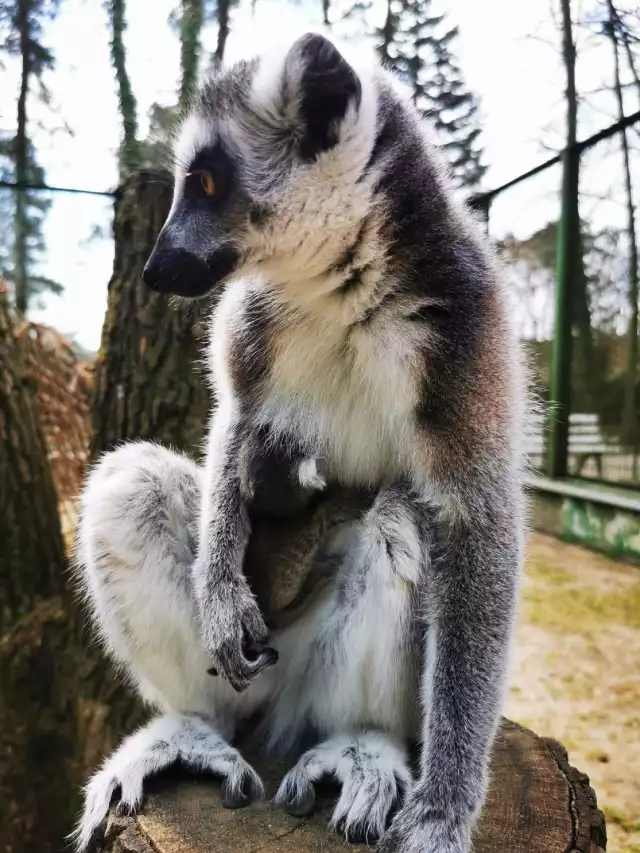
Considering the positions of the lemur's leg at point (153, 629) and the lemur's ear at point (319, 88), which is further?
the lemur's leg at point (153, 629)

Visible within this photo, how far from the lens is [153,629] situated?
1432 mm

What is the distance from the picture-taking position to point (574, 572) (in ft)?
12.2

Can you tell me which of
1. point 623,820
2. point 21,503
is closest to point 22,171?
point 21,503

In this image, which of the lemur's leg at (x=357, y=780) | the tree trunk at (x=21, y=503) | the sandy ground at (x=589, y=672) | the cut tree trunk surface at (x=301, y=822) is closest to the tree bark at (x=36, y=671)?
the tree trunk at (x=21, y=503)

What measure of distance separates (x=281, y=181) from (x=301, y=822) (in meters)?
1.15

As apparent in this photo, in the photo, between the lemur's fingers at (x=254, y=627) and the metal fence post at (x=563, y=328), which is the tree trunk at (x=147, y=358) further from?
the metal fence post at (x=563, y=328)

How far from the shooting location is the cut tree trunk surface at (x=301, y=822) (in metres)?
1.19

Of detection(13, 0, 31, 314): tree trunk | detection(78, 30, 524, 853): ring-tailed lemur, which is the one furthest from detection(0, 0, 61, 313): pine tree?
detection(78, 30, 524, 853): ring-tailed lemur

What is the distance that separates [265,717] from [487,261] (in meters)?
1.07

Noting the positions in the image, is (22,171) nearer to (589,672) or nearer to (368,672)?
(368,672)

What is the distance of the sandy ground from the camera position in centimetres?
240

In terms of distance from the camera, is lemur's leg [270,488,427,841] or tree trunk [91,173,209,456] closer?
lemur's leg [270,488,427,841]

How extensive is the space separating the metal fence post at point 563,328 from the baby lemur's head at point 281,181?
3117 millimetres

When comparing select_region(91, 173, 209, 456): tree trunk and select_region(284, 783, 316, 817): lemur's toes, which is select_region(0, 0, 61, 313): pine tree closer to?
select_region(91, 173, 209, 456): tree trunk
